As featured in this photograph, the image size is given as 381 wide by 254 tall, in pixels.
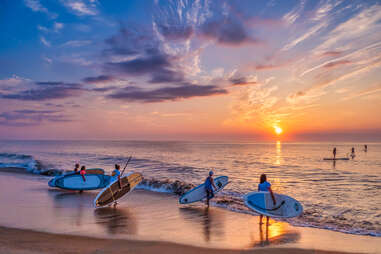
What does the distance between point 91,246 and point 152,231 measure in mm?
1931

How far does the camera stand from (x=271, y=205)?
8.74 meters

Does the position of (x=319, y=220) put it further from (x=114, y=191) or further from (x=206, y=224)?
(x=114, y=191)

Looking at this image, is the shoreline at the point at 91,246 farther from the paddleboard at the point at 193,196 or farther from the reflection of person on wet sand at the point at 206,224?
the paddleboard at the point at 193,196

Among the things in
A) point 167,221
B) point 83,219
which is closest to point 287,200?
point 167,221

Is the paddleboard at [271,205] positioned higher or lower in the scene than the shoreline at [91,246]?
higher

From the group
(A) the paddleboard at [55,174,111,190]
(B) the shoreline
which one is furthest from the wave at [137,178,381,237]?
(A) the paddleboard at [55,174,111,190]

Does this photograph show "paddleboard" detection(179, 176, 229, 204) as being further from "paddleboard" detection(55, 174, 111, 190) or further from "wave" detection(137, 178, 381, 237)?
"paddleboard" detection(55, 174, 111, 190)

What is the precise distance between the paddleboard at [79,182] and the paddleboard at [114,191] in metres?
3.19

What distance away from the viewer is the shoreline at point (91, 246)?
19.5 feet

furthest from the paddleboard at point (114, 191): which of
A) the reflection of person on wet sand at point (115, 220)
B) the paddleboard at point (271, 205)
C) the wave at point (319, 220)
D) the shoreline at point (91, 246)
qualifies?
the paddleboard at point (271, 205)

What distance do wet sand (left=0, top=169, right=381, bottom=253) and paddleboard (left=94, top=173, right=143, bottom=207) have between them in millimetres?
403

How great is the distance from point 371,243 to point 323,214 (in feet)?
10.5

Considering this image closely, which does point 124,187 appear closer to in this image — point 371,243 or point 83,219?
point 83,219

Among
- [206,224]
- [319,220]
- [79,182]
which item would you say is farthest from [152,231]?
[79,182]
